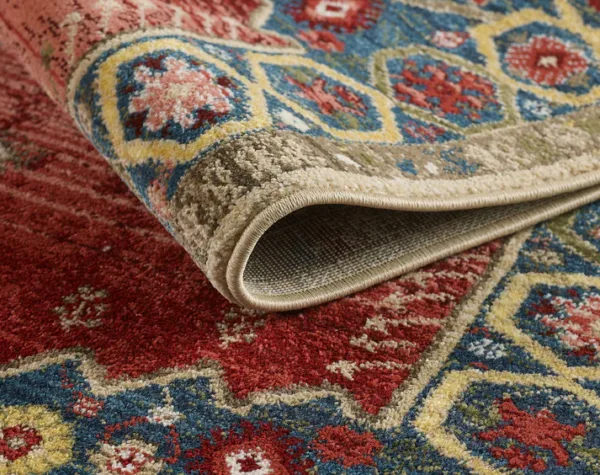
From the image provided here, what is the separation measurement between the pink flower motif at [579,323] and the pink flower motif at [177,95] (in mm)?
468

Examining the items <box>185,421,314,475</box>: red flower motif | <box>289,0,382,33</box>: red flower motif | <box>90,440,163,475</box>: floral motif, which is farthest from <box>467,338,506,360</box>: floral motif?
<box>289,0,382,33</box>: red flower motif

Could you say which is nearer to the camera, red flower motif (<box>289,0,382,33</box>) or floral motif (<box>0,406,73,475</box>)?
floral motif (<box>0,406,73,475</box>)

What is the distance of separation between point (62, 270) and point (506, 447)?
1.91 feet

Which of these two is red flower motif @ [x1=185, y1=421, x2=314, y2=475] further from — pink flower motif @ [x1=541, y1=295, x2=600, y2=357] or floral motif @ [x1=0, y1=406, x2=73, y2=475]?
pink flower motif @ [x1=541, y1=295, x2=600, y2=357]

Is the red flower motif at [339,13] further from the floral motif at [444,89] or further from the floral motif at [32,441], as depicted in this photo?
the floral motif at [32,441]

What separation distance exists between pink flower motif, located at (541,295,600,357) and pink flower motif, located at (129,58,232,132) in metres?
0.47

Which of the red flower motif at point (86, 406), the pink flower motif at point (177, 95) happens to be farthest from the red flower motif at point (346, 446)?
the pink flower motif at point (177, 95)

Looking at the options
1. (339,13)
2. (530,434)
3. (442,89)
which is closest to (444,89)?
(442,89)

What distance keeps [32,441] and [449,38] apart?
1.01m

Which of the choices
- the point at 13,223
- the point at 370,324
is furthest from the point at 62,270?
the point at 370,324

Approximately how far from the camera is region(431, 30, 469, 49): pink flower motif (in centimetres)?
136

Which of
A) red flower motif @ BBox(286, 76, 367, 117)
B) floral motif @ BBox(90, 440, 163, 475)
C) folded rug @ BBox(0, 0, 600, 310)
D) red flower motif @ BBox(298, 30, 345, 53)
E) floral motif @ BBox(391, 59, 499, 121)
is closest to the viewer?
floral motif @ BBox(90, 440, 163, 475)

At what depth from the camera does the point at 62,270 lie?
97cm

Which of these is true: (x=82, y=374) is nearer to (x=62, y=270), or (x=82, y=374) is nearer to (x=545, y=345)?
(x=62, y=270)
